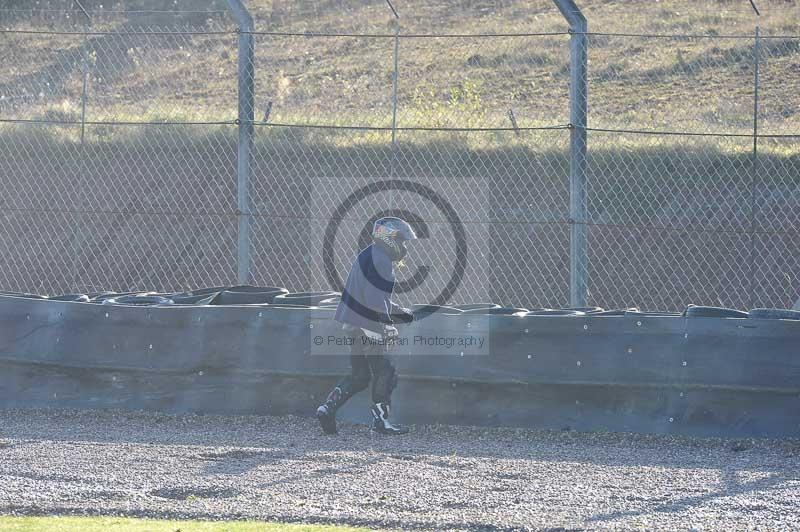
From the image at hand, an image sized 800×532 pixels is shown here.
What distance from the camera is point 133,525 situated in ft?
18.5

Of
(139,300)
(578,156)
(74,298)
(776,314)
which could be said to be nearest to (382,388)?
(139,300)

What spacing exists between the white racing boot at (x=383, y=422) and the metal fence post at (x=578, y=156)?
2.20m

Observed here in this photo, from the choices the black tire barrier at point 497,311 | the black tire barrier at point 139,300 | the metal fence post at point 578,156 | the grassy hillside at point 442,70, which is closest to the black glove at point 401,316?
the black tire barrier at point 497,311

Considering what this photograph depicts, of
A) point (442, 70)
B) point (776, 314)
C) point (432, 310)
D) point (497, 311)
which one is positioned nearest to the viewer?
point (776, 314)

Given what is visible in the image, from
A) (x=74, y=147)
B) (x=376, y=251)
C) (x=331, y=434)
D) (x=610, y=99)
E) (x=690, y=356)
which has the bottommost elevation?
(x=331, y=434)

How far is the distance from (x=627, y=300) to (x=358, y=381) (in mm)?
6318

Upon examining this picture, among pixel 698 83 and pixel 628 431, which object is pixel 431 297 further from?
pixel 698 83

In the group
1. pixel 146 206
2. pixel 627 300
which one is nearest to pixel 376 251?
pixel 627 300

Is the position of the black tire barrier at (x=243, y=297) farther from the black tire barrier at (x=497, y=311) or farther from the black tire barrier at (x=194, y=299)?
the black tire barrier at (x=497, y=311)

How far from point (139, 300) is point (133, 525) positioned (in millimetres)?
4295

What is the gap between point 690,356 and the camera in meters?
8.40

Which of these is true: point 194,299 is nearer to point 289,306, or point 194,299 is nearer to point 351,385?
point 289,306

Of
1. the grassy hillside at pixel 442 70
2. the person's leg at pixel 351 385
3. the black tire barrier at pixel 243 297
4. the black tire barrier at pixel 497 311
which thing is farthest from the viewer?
the grassy hillside at pixel 442 70

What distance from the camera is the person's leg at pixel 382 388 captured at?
8.56 metres
